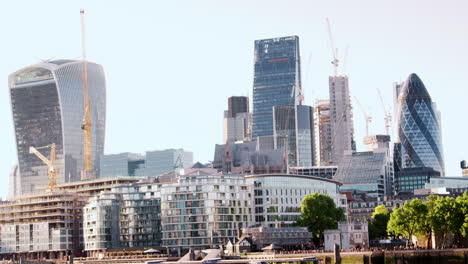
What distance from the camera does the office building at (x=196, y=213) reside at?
639ft

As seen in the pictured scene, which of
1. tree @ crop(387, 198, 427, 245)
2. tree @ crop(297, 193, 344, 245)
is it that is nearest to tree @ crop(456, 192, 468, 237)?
tree @ crop(387, 198, 427, 245)

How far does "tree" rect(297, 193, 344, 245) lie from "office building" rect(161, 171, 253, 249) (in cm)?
1563

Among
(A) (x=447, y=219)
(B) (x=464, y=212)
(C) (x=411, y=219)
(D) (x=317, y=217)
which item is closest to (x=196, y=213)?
(D) (x=317, y=217)

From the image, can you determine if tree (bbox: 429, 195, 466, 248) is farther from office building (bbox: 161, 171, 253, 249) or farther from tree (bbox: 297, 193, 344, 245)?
office building (bbox: 161, 171, 253, 249)

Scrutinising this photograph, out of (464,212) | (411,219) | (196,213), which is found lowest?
(411,219)

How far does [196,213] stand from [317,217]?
25530 millimetres

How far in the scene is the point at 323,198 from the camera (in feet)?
648

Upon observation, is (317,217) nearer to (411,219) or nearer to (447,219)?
(411,219)

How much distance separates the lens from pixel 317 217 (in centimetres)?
19212

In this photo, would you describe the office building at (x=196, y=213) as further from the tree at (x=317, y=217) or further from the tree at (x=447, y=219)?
the tree at (x=447, y=219)


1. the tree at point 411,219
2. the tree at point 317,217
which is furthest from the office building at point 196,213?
the tree at point 411,219

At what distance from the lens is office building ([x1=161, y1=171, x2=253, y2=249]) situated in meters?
195

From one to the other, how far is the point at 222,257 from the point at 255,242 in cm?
2397

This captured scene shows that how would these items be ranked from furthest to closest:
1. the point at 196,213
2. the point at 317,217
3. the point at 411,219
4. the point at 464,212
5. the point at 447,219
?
the point at 196,213
the point at 317,217
the point at 411,219
the point at 447,219
the point at 464,212
